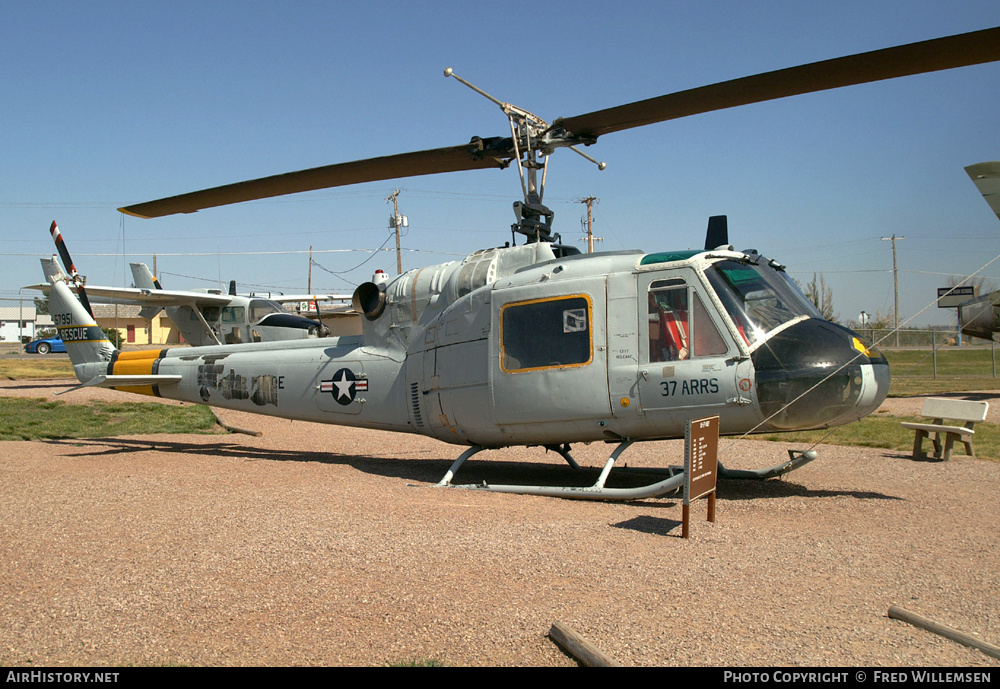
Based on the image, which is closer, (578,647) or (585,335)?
(578,647)

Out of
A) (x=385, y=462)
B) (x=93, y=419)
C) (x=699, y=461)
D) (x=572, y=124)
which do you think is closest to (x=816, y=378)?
(x=699, y=461)

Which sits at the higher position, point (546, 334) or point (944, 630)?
point (546, 334)

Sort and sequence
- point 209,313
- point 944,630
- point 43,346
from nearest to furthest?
point 944,630
point 209,313
point 43,346

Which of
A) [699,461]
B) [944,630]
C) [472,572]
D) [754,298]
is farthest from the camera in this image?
[754,298]

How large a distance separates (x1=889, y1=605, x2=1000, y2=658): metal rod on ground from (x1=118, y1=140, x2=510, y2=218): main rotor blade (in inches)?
244

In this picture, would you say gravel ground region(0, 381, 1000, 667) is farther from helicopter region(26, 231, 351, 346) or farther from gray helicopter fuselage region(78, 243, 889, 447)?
helicopter region(26, 231, 351, 346)

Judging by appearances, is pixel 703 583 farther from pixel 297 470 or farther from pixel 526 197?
pixel 297 470

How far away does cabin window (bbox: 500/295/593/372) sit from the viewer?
7906 millimetres

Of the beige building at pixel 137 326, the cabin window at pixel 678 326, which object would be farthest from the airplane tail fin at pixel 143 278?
the beige building at pixel 137 326

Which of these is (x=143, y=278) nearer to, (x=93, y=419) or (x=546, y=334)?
(x=93, y=419)

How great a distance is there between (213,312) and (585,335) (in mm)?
20311

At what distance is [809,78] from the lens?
6.39 m

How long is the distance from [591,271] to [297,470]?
4742mm

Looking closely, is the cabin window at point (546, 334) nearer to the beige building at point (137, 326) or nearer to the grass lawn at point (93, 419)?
the grass lawn at point (93, 419)
